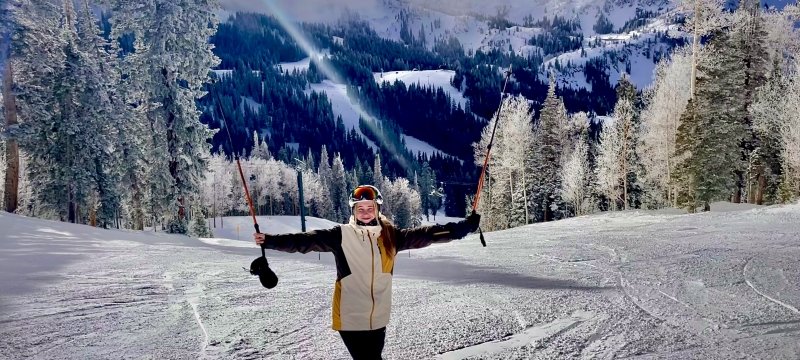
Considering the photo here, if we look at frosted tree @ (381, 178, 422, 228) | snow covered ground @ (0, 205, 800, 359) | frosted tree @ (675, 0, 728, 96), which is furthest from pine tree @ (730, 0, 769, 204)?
frosted tree @ (381, 178, 422, 228)

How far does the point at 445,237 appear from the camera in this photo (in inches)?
181

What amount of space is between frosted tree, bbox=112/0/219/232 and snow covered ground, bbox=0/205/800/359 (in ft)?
36.5

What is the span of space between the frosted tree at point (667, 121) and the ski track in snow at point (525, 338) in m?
29.9

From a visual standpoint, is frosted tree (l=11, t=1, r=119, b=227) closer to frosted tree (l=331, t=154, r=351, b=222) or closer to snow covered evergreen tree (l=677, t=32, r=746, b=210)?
snow covered evergreen tree (l=677, t=32, r=746, b=210)

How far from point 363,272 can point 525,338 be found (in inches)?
126

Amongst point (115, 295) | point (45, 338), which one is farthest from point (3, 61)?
point (45, 338)

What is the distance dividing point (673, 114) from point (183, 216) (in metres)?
31.9

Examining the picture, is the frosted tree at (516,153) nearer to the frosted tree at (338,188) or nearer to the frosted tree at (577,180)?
the frosted tree at (577,180)

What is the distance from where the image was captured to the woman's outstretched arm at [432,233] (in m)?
4.35

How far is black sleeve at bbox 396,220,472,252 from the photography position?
14.3 feet

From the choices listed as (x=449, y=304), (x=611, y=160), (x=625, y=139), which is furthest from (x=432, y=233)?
(x=611, y=160)

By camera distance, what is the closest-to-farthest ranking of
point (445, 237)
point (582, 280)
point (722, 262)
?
point (445, 237)
point (582, 280)
point (722, 262)

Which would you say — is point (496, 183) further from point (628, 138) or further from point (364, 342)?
point (364, 342)

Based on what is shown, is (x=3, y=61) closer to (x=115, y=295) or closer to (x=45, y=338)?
(x=115, y=295)
